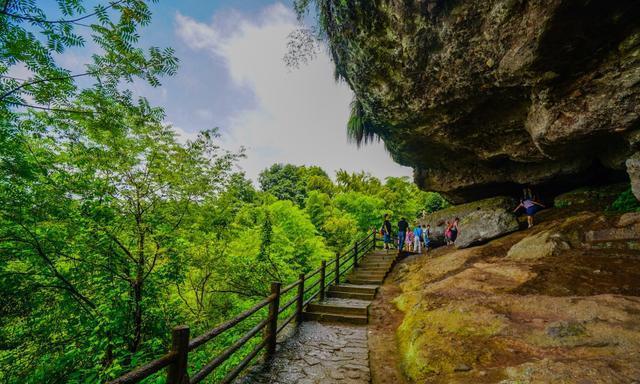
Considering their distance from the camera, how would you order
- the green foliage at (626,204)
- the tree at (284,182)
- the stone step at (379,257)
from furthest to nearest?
1. the tree at (284,182)
2. the stone step at (379,257)
3. the green foliage at (626,204)

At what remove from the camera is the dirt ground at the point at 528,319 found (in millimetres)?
3086

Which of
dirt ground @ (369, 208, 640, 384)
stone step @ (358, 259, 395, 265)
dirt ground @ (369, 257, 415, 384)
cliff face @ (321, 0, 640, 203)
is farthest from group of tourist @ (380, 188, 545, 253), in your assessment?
dirt ground @ (369, 257, 415, 384)

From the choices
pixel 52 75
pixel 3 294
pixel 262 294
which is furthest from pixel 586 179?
pixel 3 294

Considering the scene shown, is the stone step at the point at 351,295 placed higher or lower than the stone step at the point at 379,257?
lower

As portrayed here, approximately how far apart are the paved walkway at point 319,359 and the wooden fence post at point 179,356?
1.46 metres

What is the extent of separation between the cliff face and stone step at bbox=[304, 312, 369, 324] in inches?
253

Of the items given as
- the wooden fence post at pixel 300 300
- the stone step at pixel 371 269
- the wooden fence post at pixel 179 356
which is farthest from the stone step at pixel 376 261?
the wooden fence post at pixel 179 356

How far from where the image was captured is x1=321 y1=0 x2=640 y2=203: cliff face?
561 cm

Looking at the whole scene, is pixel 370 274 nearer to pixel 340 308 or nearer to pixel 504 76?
pixel 340 308

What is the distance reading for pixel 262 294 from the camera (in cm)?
928

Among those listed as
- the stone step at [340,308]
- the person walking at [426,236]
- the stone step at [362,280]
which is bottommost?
the stone step at [340,308]

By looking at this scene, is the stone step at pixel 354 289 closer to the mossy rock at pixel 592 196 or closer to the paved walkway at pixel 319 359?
the paved walkway at pixel 319 359

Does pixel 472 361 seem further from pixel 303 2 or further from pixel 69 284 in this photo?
pixel 303 2

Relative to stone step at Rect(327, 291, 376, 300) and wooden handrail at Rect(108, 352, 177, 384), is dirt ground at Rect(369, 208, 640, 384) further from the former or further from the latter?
wooden handrail at Rect(108, 352, 177, 384)
